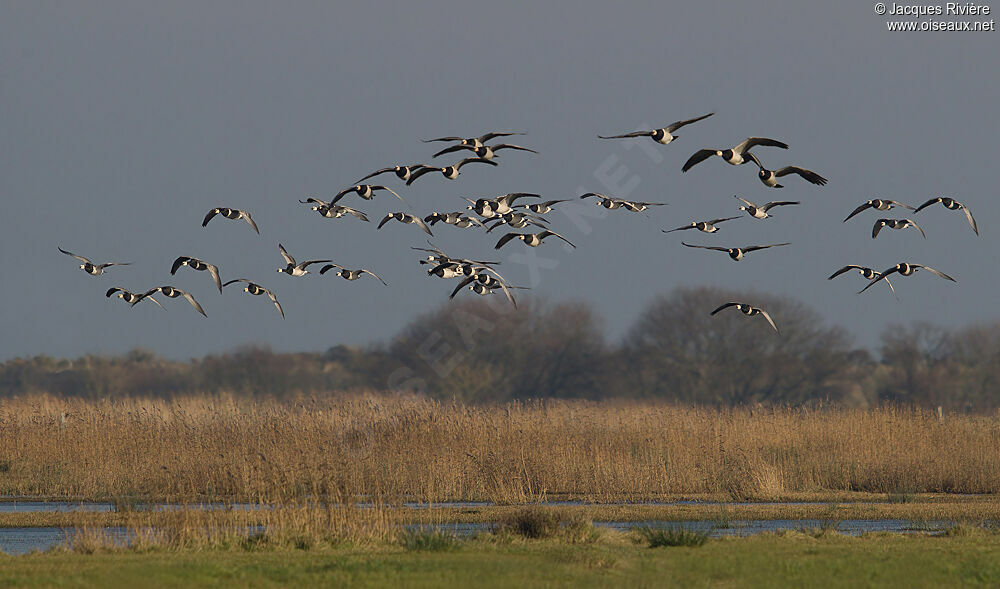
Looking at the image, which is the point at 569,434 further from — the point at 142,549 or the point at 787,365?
the point at 787,365

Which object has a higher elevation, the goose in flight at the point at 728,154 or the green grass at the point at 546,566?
the goose in flight at the point at 728,154

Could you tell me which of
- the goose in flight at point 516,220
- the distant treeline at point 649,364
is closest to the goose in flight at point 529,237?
the goose in flight at point 516,220

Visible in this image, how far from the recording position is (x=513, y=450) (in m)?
29.6

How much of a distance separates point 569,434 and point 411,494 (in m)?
5.55

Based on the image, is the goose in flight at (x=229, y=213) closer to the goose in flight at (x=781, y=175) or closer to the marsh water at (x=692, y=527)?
the marsh water at (x=692, y=527)

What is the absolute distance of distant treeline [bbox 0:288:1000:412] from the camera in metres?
82.9

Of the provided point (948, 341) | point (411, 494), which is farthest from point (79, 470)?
point (948, 341)

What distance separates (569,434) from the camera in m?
31.8

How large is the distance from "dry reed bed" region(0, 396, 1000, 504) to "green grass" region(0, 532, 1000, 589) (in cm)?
824

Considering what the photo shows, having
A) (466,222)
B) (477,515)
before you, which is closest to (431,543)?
(477,515)

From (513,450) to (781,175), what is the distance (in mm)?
11332

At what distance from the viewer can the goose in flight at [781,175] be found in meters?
19.8

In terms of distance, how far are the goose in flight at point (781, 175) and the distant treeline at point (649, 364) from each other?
5845 centimetres

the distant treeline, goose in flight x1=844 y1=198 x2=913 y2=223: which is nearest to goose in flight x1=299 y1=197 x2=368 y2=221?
goose in flight x1=844 y1=198 x2=913 y2=223
